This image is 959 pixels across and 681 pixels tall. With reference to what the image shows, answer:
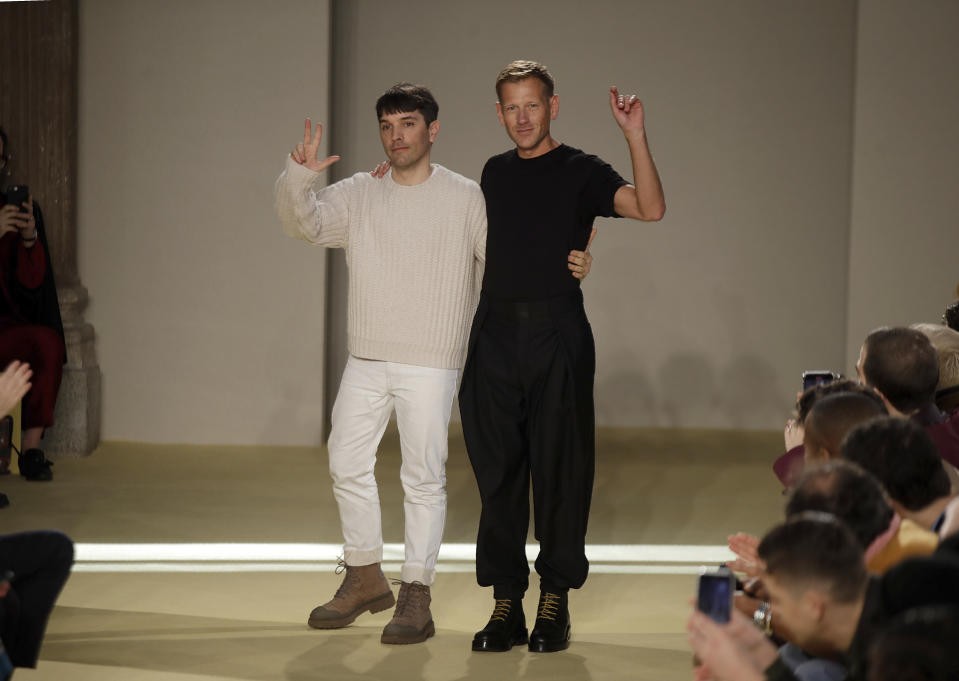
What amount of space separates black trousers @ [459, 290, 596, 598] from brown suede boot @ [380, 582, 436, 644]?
0.17 metres

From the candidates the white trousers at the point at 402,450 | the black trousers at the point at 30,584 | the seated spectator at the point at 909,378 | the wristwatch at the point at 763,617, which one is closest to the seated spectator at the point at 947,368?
the seated spectator at the point at 909,378

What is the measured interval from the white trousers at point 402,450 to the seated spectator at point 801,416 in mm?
942

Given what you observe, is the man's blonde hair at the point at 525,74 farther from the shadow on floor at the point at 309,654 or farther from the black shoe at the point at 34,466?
the black shoe at the point at 34,466

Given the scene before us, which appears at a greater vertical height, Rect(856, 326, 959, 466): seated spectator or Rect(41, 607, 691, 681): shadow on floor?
Rect(856, 326, 959, 466): seated spectator

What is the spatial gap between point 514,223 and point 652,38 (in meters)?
4.01

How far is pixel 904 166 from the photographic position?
21.5 feet

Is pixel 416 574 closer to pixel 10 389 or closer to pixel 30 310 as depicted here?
pixel 10 389

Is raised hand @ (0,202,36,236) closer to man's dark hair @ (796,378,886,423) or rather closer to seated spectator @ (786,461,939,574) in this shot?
man's dark hair @ (796,378,886,423)

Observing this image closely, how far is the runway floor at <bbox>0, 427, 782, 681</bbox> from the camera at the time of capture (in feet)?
10.6

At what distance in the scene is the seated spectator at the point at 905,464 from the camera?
2150 millimetres

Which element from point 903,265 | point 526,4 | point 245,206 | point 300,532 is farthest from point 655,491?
point 526,4

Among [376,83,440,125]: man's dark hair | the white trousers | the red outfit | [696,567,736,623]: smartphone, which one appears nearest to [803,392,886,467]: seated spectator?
[696,567,736,623]: smartphone

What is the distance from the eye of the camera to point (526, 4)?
278 inches

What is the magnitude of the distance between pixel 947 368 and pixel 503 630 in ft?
4.42
